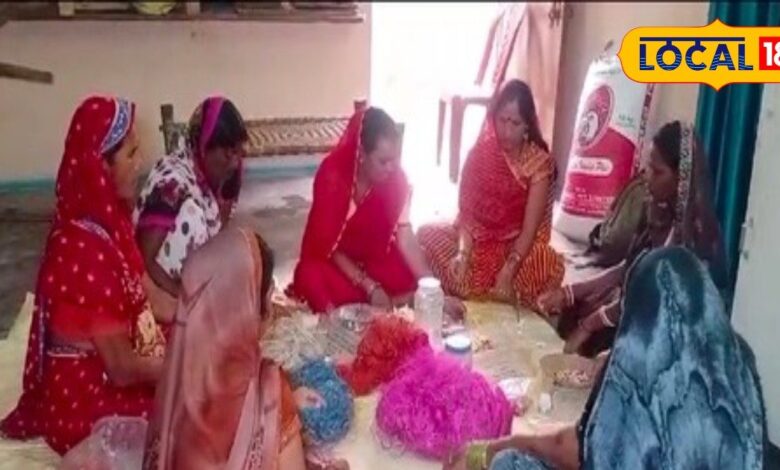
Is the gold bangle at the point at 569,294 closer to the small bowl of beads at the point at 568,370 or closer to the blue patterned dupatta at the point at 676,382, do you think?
the small bowl of beads at the point at 568,370

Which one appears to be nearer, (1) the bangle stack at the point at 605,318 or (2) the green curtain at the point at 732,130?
(1) the bangle stack at the point at 605,318

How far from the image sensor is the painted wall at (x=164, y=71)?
6.91ft

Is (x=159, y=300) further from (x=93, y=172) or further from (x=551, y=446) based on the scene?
(x=551, y=446)

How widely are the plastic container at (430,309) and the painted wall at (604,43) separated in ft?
2.88

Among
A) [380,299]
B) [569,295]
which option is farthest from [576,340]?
[380,299]

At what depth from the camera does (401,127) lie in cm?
236

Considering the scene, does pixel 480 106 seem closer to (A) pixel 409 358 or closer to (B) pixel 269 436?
(A) pixel 409 358

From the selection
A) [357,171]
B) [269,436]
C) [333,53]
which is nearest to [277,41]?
[333,53]

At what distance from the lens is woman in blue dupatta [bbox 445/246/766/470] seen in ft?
3.85

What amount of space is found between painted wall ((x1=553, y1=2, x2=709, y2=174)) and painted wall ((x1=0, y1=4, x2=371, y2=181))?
69 centimetres

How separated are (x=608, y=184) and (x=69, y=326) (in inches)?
63.0

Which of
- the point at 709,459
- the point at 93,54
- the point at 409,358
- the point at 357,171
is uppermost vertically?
the point at 93,54

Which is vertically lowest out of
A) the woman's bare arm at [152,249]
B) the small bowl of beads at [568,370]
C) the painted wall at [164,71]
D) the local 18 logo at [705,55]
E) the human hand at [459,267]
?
the small bowl of beads at [568,370]

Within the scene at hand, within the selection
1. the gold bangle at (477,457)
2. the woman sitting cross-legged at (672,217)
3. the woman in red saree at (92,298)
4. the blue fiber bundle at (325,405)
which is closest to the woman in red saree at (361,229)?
the woman sitting cross-legged at (672,217)
